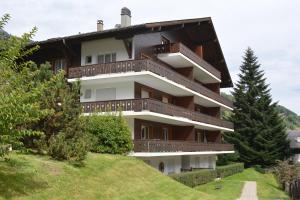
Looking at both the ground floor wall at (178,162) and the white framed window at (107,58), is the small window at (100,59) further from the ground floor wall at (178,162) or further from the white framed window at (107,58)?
the ground floor wall at (178,162)

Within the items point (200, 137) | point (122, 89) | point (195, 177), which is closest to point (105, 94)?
point (122, 89)

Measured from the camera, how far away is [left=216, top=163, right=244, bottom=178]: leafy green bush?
42.6 metres

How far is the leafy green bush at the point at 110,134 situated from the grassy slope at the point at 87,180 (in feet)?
4.63

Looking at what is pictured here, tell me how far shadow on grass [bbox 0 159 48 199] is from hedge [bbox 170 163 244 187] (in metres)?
13.9

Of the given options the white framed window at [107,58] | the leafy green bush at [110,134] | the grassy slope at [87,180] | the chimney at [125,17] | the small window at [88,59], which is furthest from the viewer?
the chimney at [125,17]

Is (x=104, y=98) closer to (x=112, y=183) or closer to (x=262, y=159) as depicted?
(x=112, y=183)

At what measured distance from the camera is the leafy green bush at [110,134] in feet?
86.9

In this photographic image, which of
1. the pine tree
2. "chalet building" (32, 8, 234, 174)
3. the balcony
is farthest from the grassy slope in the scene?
the pine tree

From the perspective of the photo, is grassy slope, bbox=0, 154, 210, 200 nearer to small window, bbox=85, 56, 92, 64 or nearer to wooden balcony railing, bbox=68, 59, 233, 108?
wooden balcony railing, bbox=68, 59, 233, 108

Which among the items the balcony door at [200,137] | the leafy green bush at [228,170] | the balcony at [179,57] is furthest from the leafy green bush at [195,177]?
the balcony at [179,57]

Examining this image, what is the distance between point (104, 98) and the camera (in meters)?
31.4

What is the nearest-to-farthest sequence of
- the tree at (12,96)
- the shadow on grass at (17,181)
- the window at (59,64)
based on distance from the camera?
the tree at (12,96) < the shadow on grass at (17,181) < the window at (59,64)

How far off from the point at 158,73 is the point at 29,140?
11.6m

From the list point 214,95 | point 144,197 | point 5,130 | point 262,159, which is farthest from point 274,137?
point 5,130
